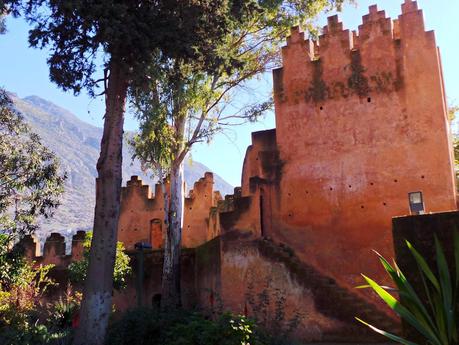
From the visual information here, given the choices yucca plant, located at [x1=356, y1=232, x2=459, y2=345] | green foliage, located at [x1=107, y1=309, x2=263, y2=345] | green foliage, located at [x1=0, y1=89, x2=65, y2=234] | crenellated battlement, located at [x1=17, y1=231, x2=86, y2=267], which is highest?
green foliage, located at [x1=0, y1=89, x2=65, y2=234]

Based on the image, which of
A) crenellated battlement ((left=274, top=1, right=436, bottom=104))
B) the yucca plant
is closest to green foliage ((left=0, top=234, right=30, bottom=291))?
crenellated battlement ((left=274, top=1, right=436, bottom=104))

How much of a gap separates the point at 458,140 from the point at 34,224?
68.1 feet

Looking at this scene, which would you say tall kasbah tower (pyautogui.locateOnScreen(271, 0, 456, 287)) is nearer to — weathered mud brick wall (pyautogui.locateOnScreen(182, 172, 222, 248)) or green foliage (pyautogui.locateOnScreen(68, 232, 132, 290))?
green foliage (pyautogui.locateOnScreen(68, 232, 132, 290))

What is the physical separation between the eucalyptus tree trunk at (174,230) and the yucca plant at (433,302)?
1342cm

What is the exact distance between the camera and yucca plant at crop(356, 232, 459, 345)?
6.20 metres

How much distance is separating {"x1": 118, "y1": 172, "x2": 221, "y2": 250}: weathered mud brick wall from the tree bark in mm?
15499

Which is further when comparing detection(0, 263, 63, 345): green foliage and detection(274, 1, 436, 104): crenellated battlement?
detection(274, 1, 436, 104): crenellated battlement

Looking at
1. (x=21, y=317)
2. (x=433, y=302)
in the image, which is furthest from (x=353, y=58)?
(x=21, y=317)

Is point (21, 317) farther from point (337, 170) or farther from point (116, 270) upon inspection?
point (337, 170)

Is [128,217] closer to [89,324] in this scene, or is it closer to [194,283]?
[194,283]

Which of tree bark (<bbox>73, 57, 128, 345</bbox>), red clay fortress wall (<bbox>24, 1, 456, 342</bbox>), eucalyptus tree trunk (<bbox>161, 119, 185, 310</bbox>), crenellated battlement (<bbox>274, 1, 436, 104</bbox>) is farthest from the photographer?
eucalyptus tree trunk (<bbox>161, 119, 185, 310</bbox>)

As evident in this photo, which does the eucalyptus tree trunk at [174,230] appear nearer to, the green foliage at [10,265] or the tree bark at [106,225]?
the green foliage at [10,265]

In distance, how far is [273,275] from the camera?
15.5 metres

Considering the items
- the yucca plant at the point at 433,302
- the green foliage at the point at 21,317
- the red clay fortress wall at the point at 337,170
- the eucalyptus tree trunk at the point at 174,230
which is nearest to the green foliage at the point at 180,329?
the green foliage at the point at 21,317
